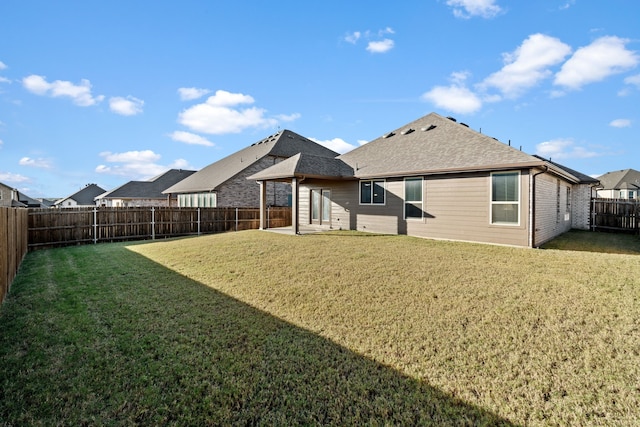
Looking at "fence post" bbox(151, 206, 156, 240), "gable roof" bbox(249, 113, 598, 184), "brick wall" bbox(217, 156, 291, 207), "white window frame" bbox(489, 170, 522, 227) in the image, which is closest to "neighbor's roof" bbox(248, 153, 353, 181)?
"gable roof" bbox(249, 113, 598, 184)

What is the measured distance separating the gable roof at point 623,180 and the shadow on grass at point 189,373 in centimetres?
4624

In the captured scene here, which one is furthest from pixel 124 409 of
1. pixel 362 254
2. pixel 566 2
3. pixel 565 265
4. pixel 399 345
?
pixel 566 2

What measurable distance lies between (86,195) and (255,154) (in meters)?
39.2

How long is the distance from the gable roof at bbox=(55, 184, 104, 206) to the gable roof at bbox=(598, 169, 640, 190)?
7015cm

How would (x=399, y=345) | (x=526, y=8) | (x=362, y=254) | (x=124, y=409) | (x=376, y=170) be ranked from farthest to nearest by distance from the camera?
(x=376, y=170)
(x=526, y=8)
(x=362, y=254)
(x=399, y=345)
(x=124, y=409)

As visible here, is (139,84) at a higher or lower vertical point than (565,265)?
higher

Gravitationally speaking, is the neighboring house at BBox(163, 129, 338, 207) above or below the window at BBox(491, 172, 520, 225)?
above

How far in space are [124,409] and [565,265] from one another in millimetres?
9123

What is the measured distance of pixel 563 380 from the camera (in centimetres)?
307

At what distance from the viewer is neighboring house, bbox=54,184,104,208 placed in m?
45.3

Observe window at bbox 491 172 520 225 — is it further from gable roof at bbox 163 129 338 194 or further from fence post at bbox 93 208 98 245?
fence post at bbox 93 208 98 245

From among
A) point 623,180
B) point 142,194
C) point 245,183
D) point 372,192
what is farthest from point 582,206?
point 142,194

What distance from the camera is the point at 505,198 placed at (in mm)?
10031

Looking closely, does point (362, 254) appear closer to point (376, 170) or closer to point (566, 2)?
point (376, 170)
